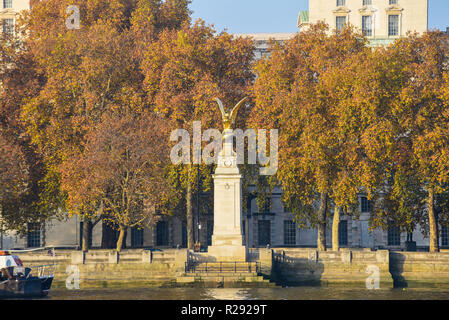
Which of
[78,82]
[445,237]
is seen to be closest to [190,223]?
[78,82]

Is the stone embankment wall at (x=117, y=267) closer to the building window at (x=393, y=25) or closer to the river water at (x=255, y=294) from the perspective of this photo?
the river water at (x=255, y=294)

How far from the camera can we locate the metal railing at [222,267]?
58.4 metres

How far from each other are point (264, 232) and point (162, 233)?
10097 millimetres

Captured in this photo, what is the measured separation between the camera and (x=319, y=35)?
69000 mm

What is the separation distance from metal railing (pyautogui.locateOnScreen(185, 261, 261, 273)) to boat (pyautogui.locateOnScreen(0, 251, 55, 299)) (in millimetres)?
9437

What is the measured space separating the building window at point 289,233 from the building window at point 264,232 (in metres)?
1.67

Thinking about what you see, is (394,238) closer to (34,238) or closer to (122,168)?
(122,168)

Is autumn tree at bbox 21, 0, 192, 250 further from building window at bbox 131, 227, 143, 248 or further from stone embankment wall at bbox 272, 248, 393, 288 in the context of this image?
stone embankment wall at bbox 272, 248, 393, 288

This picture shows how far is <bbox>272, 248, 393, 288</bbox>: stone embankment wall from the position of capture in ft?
203

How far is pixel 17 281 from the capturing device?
54188 millimetres

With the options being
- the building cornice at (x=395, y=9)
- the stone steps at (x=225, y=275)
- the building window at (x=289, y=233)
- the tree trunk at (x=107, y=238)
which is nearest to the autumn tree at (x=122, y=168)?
the tree trunk at (x=107, y=238)

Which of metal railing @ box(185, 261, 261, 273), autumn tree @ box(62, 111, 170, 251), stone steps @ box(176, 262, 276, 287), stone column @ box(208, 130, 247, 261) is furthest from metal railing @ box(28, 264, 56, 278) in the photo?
stone column @ box(208, 130, 247, 261)

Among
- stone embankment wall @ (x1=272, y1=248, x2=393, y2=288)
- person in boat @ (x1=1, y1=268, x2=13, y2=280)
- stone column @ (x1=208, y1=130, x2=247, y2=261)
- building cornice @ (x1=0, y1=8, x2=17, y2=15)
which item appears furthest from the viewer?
building cornice @ (x1=0, y1=8, x2=17, y2=15)
